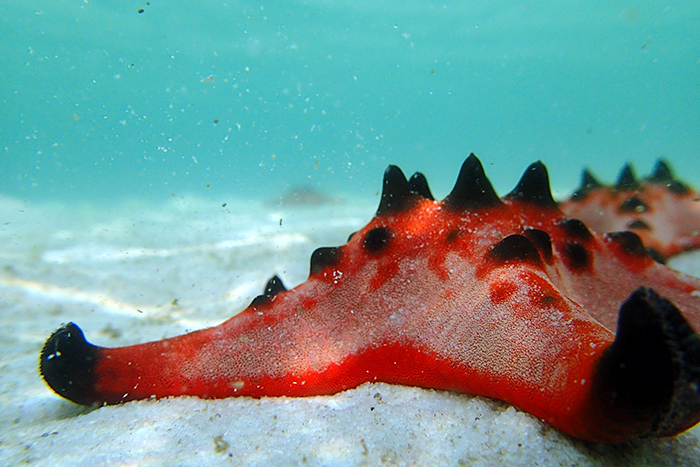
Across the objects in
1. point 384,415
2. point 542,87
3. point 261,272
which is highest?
point 542,87

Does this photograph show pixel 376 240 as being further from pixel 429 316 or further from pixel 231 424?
pixel 231 424

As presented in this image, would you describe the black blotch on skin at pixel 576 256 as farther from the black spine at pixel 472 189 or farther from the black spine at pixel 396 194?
the black spine at pixel 396 194

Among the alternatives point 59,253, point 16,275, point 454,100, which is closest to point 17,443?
point 16,275

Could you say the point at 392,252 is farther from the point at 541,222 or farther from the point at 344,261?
the point at 541,222

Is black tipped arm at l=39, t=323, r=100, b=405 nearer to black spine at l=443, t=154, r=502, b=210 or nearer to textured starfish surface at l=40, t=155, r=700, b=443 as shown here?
textured starfish surface at l=40, t=155, r=700, b=443

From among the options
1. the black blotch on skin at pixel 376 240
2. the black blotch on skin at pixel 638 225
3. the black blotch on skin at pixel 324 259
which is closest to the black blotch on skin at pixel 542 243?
the black blotch on skin at pixel 376 240

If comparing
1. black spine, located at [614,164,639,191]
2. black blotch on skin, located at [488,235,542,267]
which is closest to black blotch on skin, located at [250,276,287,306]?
black blotch on skin, located at [488,235,542,267]

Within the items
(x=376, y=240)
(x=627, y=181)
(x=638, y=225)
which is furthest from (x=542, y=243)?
(x=627, y=181)
